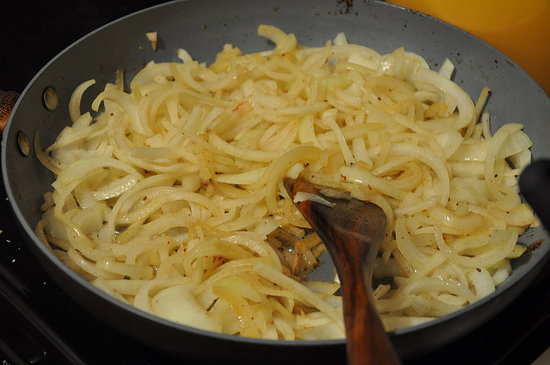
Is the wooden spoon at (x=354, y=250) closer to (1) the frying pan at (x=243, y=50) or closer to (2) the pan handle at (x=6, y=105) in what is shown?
(1) the frying pan at (x=243, y=50)

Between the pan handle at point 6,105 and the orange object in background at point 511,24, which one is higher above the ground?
the orange object in background at point 511,24

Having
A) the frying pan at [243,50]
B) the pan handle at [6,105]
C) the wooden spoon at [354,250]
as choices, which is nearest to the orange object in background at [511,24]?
the frying pan at [243,50]

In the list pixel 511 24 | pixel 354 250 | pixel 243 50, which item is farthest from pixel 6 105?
pixel 511 24

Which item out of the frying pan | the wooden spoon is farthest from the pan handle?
the wooden spoon

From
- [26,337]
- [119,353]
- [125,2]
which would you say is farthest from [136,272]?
[125,2]

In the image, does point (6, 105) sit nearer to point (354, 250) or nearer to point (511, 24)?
point (354, 250)

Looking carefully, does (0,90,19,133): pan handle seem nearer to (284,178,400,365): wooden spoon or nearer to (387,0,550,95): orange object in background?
(284,178,400,365): wooden spoon
